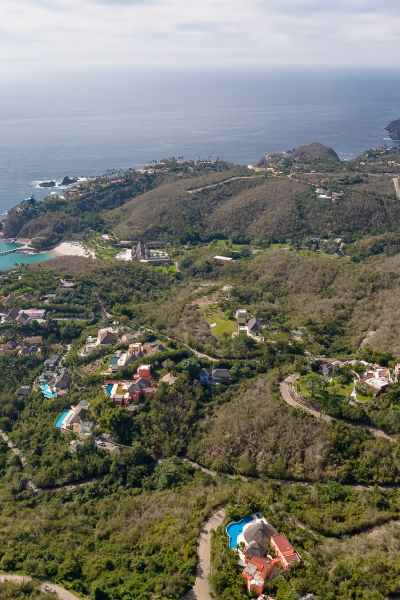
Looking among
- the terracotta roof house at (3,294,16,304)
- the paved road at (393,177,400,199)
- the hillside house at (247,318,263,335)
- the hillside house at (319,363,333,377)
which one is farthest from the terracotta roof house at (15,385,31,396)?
the paved road at (393,177,400,199)

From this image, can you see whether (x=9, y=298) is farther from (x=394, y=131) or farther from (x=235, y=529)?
(x=394, y=131)

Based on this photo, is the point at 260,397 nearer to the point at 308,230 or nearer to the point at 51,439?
the point at 51,439

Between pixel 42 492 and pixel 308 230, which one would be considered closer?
pixel 42 492

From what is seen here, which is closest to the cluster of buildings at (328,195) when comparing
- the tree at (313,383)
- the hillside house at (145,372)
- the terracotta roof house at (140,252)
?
the terracotta roof house at (140,252)

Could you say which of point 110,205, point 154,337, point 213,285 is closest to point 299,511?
point 154,337

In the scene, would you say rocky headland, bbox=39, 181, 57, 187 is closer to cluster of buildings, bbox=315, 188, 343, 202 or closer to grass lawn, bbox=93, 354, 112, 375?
cluster of buildings, bbox=315, 188, 343, 202

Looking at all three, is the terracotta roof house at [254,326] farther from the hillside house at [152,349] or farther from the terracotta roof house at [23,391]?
the terracotta roof house at [23,391]

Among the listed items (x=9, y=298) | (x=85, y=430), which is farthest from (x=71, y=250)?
(x=85, y=430)
